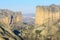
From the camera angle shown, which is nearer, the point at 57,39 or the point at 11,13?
the point at 57,39

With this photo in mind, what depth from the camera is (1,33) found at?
69.9 ft

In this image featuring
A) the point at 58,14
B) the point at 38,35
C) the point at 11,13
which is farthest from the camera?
the point at 11,13

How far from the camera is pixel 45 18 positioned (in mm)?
35781

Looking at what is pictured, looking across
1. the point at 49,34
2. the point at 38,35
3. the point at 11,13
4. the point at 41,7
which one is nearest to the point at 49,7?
the point at 41,7

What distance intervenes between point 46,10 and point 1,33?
16900mm

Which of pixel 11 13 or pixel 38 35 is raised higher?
pixel 38 35

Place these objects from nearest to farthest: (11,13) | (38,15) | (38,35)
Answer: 1. (38,35)
2. (38,15)
3. (11,13)

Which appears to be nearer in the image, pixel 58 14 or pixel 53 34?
pixel 53 34

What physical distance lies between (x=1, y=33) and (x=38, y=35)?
4215 millimetres

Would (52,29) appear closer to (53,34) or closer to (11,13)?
(53,34)

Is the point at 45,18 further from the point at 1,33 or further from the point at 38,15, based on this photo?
the point at 1,33

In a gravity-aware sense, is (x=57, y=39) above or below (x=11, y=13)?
above

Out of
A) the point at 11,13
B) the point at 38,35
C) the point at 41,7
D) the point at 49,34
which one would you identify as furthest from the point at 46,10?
the point at 11,13

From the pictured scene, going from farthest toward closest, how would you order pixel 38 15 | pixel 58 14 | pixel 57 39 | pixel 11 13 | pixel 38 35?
pixel 11 13
pixel 38 15
pixel 58 14
pixel 38 35
pixel 57 39
